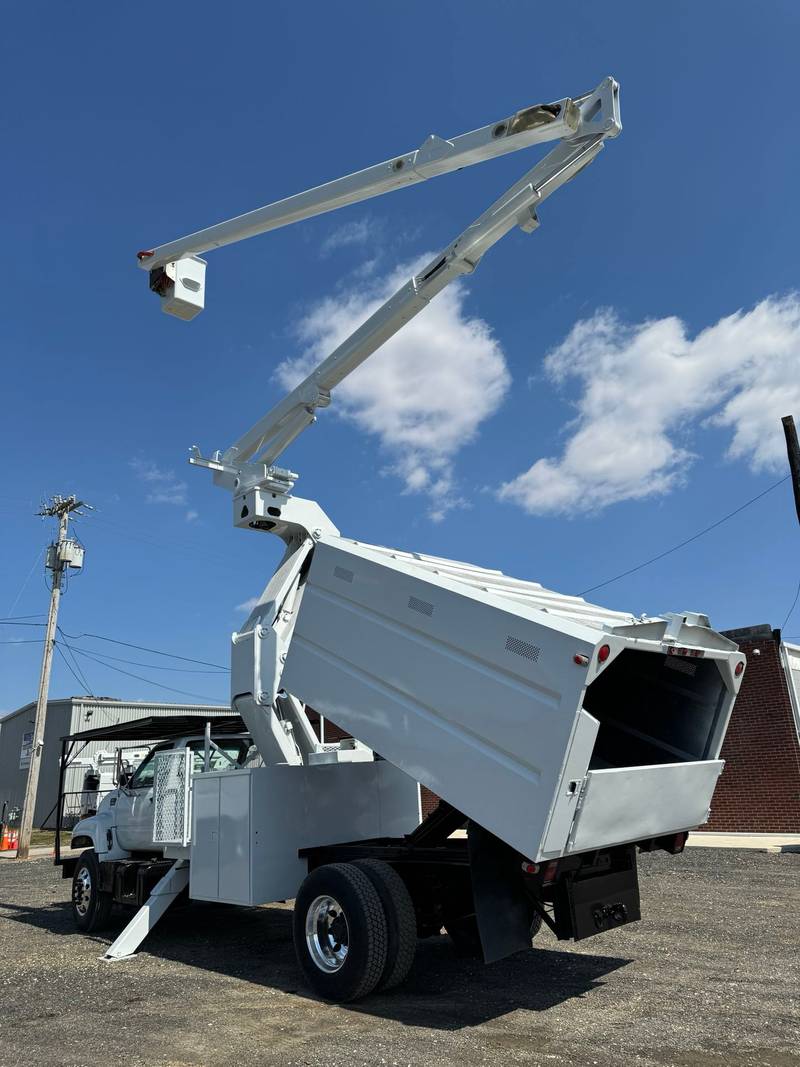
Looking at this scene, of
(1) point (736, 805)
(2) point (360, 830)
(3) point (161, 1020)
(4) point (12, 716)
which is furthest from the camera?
(4) point (12, 716)

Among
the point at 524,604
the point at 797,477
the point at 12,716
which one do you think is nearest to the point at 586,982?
the point at 524,604

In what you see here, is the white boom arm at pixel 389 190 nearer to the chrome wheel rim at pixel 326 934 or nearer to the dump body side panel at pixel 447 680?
the dump body side panel at pixel 447 680

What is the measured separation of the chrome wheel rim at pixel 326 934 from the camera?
5.95 metres

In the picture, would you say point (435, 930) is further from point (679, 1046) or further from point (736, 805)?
point (736, 805)

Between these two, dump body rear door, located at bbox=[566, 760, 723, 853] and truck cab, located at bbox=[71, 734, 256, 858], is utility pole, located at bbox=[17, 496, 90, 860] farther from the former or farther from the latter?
dump body rear door, located at bbox=[566, 760, 723, 853]

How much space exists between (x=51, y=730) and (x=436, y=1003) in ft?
111

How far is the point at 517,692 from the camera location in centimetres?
525

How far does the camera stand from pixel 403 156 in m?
7.27

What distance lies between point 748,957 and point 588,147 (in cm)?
689

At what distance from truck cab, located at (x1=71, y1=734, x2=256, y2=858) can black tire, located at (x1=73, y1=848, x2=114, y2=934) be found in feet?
1.06

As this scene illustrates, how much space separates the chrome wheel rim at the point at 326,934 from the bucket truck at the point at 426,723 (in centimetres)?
2

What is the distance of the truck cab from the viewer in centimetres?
888

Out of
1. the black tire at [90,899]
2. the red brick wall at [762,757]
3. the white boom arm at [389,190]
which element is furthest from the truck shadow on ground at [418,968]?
the red brick wall at [762,757]

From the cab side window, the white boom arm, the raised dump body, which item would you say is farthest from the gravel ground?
the white boom arm
